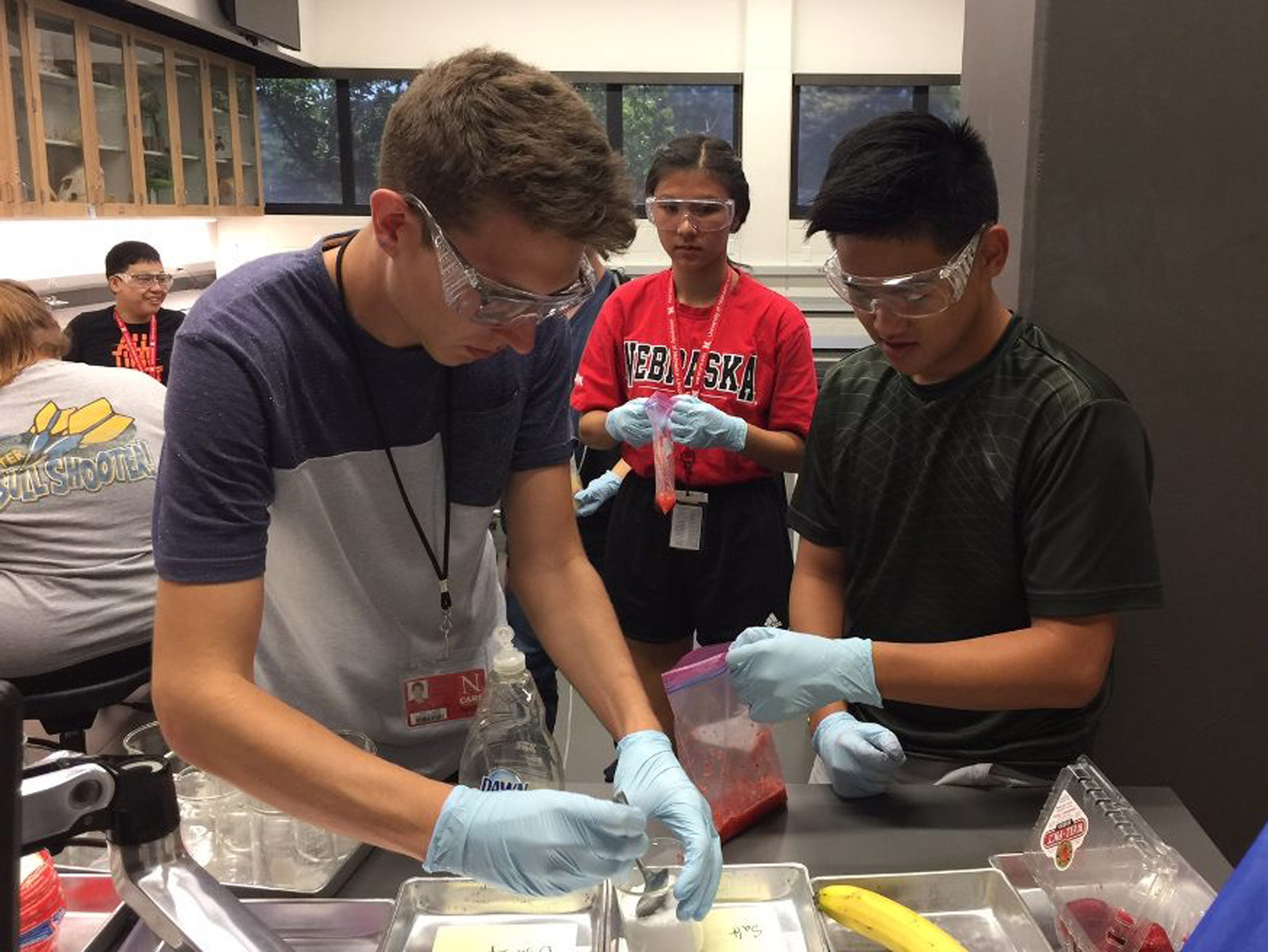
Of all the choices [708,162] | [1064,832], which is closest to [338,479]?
[1064,832]

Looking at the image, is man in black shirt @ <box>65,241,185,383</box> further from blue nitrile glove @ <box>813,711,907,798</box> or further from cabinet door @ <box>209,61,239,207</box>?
blue nitrile glove @ <box>813,711,907,798</box>

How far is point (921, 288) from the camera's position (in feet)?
4.54

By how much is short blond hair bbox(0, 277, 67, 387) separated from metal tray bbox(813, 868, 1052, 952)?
224 centimetres

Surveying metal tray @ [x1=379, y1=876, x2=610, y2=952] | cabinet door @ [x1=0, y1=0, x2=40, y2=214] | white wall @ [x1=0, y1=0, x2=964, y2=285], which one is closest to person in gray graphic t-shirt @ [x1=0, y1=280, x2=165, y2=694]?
metal tray @ [x1=379, y1=876, x2=610, y2=952]

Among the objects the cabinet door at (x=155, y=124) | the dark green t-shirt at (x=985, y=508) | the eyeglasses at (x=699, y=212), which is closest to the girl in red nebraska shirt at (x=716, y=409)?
the eyeglasses at (x=699, y=212)

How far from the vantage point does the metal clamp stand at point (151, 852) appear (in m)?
0.56

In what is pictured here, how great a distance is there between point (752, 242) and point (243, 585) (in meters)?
6.70

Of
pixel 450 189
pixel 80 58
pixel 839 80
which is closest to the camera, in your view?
pixel 450 189

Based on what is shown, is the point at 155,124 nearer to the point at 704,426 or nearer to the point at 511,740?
the point at 704,426

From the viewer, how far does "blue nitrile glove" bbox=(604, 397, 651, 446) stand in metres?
2.56

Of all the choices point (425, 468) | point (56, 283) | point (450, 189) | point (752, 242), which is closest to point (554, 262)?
point (450, 189)

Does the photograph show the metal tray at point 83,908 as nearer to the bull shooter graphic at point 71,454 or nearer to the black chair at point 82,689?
the black chair at point 82,689

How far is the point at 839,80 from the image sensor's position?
279 inches

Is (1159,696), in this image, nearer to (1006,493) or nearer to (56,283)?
(1006,493)
